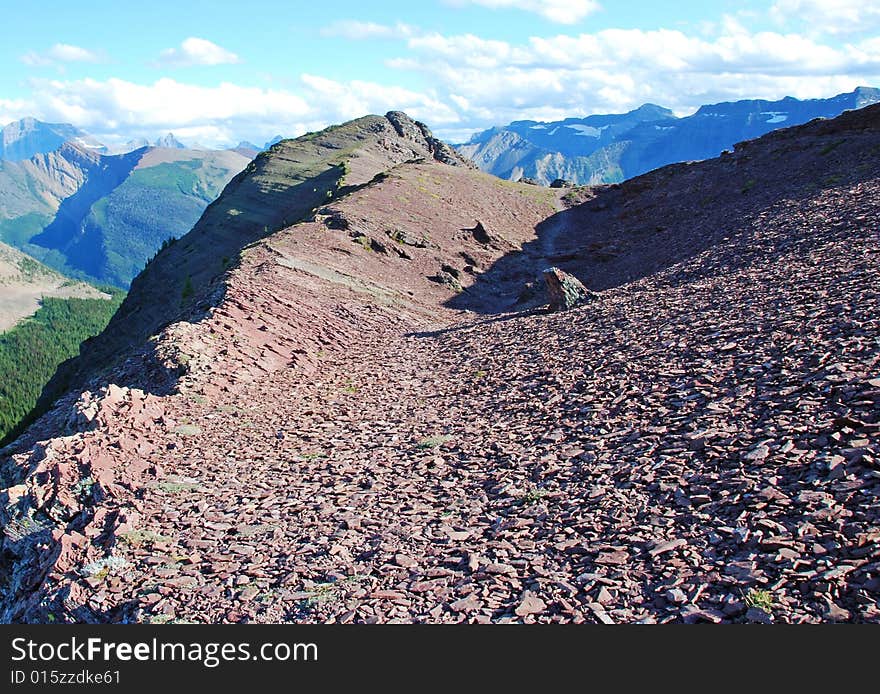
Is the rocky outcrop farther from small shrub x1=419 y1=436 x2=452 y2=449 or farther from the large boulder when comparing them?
small shrub x1=419 y1=436 x2=452 y2=449

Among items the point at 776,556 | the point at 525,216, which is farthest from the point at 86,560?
the point at 525,216

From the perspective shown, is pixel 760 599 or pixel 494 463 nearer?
pixel 760 599

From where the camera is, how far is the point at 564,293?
23.0 meters

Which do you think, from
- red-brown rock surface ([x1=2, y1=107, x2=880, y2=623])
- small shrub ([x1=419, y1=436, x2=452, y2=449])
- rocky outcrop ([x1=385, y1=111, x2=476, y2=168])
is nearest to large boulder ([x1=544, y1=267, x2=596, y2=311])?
red-brown rock surface ([x1=2, y1=107, x2=880, y2=623])

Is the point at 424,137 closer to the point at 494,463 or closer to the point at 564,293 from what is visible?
the point at 564,293

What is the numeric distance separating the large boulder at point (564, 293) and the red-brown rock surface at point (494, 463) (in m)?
0.77

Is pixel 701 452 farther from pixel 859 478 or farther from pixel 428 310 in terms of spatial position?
pixel 428 310

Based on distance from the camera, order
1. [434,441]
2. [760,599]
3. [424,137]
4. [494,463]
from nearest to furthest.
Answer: [760,599] < [494,463] < [434,441] < [424,137]

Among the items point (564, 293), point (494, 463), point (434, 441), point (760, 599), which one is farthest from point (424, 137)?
point (760, 599)

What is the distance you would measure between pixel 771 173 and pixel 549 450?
1468 inches

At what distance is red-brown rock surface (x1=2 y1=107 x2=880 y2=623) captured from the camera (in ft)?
23.1

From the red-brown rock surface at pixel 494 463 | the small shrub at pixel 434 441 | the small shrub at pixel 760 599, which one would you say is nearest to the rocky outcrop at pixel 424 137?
the red-brown rock surface at pixel 494 463

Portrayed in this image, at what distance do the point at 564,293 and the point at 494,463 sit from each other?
13.0 metres

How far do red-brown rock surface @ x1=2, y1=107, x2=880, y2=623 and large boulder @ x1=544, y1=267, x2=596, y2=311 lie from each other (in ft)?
2.51
